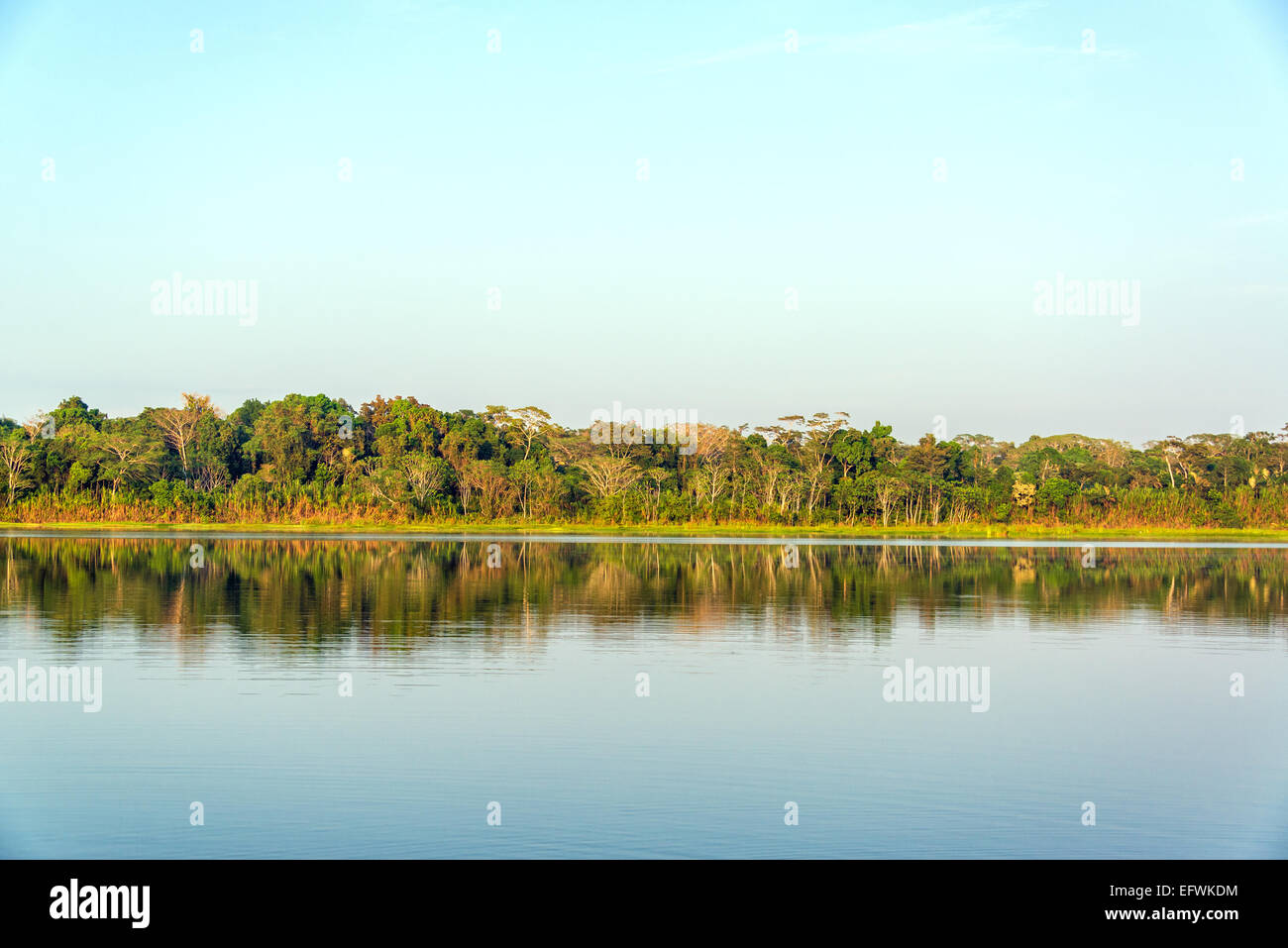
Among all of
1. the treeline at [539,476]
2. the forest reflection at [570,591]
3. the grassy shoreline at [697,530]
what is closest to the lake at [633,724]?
the forest reflection at [570,591]

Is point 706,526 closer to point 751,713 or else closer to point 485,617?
point 485,617

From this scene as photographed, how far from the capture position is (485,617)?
63.2 feet

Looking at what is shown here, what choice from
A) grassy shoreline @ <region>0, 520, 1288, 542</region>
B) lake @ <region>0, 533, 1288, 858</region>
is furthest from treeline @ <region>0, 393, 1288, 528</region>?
lake @ <region>0, 533, 1288, 858</region>

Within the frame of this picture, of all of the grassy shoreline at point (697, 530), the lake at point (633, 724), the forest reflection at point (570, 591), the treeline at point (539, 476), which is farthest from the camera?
the treeline at point (539, 476)

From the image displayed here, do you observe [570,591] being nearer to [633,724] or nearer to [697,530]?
[633,724]

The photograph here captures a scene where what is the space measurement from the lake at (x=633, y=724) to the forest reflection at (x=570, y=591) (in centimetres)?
17

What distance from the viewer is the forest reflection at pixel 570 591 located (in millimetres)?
18281

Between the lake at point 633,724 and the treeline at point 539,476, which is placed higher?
the treeline at point 539,476

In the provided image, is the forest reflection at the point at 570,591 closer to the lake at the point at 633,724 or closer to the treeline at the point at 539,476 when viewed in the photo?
the lake at the point at 633,724

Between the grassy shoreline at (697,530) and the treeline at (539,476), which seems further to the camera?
the treeline at (539,476)

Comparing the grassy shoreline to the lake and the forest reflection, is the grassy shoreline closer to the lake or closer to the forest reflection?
the forest reflection

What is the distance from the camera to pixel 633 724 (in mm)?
11258

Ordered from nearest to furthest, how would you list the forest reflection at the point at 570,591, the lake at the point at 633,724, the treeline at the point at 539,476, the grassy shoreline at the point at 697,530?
the lake at the point at 633,724 < the forest reflection at the point at 570,591 < the grassy shoreline at the point at 697,530 < the treeline at the point at 539,476
